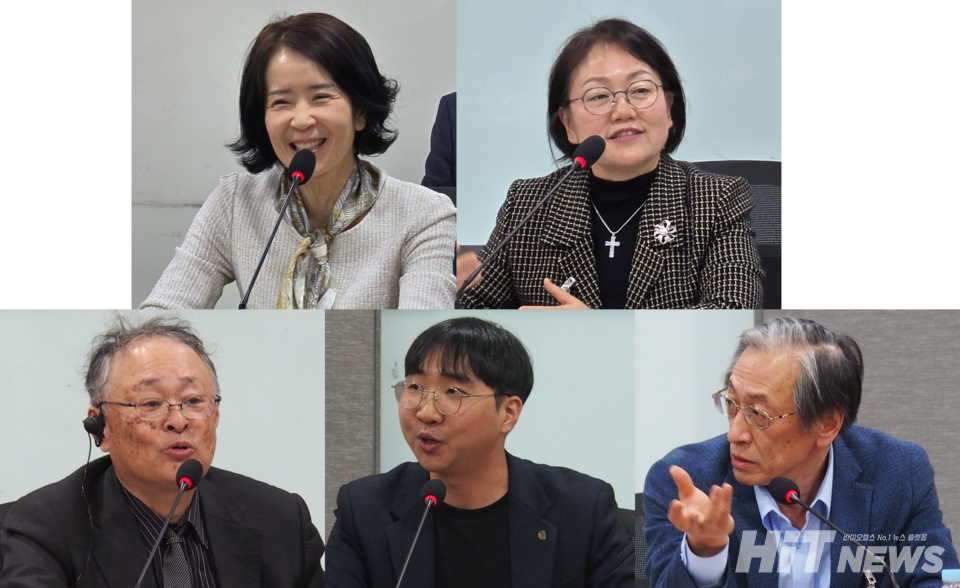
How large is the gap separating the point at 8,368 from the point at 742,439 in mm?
1703

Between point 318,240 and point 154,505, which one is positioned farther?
point 318,240

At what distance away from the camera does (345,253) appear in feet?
8.55

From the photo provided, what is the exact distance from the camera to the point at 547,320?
235 centimetres

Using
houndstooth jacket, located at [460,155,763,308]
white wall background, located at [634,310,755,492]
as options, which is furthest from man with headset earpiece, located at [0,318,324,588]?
white wall background, located at [634,310,755,492]

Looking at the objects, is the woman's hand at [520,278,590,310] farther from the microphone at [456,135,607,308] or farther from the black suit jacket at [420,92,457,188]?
the black suit jacket at [420,92,457,188]

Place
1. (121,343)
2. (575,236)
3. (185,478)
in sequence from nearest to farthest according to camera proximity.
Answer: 1. (185,478)
2. (121,343)
3. (575,236)

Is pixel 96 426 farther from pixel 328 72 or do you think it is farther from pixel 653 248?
pixel 653 248

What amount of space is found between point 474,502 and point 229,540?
56cm

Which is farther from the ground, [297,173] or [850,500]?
[297,173]

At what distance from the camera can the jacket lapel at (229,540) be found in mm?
2287

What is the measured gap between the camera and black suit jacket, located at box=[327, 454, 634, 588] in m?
2.28

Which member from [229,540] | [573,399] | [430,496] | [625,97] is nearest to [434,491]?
[430,496]

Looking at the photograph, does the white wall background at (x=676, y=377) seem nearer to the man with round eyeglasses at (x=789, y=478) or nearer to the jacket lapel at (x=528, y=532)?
the man with round eyeglasses at (x=789, y=478)

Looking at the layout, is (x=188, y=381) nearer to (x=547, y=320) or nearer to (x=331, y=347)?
(x=331, y=347)
